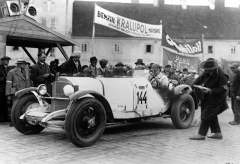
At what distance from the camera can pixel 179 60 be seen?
→ 42.1 ft

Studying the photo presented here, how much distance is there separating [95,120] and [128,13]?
32.7 m

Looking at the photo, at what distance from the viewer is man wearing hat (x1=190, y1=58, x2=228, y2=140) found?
5977 mm

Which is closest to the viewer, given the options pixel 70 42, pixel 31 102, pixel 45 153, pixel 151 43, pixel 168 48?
pixel 45 153

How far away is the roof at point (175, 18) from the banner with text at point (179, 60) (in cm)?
2241

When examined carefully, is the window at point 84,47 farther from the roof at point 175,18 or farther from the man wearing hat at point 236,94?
the man wearing hat at point 236,94

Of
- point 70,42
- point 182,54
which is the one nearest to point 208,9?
point 182,54

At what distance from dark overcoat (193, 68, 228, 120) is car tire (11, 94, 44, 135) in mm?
3430

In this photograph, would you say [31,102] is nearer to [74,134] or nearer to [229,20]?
[74,134]

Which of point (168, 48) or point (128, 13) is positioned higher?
point (128, 13)

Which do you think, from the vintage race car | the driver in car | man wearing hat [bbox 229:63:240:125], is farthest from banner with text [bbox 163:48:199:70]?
the driver in car

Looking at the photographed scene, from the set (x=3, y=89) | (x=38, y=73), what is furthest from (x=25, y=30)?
(x=3, y=89)

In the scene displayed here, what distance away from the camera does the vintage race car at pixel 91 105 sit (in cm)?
524

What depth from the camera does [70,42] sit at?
10969 millimetres

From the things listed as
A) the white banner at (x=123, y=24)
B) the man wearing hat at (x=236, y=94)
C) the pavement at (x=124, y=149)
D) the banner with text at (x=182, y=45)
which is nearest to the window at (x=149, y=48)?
the banner with text at (x=182, y=45)
